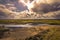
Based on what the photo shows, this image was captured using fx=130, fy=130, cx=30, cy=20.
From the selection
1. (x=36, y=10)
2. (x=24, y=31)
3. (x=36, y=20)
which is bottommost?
(x=24, y=31)

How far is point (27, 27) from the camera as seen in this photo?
9.80 feet

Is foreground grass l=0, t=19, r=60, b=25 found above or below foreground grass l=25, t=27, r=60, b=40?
above

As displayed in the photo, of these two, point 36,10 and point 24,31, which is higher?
point 36,10

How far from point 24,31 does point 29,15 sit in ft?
1.28

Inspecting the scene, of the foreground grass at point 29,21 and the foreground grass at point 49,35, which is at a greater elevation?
the foreground grass at point 29,21

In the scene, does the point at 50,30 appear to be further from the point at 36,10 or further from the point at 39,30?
the point at 36,10

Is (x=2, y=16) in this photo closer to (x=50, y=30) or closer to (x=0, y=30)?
(x=0, y=30)

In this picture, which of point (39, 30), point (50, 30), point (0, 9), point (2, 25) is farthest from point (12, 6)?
point (50, 30)

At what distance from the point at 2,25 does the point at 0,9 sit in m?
0.38

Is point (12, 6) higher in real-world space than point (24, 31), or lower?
higher

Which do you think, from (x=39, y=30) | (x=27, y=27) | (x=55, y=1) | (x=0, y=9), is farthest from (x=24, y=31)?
(x=55, y=1)

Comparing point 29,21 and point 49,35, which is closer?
point 49,35

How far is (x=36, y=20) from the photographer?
3.00 metres

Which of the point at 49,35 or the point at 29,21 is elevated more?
the point at 29,21
